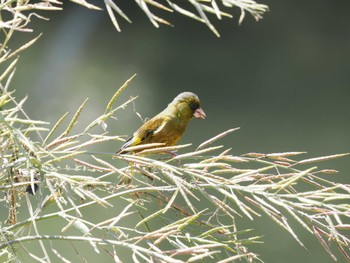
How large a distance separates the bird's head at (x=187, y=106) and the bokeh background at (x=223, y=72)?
1686 mm

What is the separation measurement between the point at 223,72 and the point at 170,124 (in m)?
2.62

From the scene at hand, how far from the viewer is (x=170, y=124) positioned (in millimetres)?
1376

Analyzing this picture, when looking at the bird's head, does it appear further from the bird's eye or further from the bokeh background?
the bokeh background

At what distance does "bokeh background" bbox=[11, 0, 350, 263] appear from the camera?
3.49m

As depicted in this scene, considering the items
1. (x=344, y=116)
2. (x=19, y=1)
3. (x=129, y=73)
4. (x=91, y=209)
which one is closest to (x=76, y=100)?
(x=129, y=73)

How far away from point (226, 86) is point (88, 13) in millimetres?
1005

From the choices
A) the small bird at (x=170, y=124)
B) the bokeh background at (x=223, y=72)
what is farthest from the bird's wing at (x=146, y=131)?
the bokeh background at (x=223, y=72)

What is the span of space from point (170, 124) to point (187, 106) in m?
0.06

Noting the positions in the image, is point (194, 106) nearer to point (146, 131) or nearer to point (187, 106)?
point (187, 106)

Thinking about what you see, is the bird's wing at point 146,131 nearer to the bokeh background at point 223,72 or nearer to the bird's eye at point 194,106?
the bird's eye at point 194,106

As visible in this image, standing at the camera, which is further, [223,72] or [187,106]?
[223,72]

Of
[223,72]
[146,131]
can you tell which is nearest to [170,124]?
[146,131]

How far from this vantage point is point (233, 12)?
4.28 m

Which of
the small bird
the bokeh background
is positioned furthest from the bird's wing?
the bokeh background
